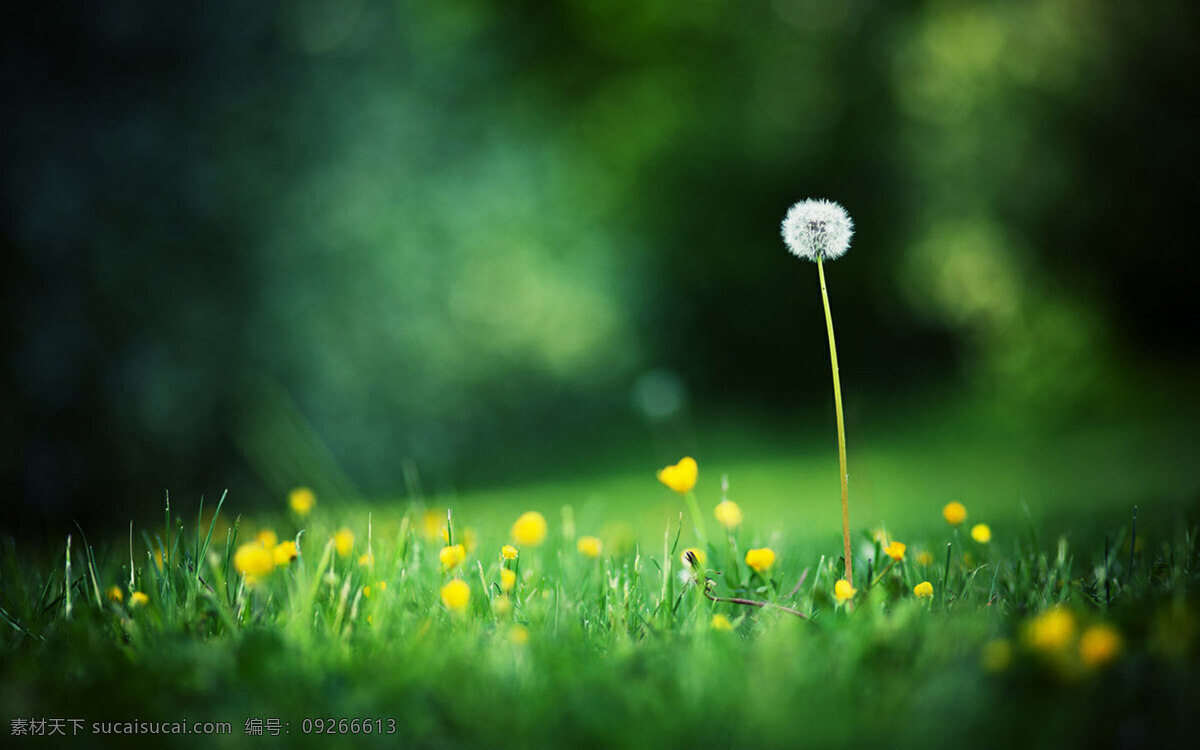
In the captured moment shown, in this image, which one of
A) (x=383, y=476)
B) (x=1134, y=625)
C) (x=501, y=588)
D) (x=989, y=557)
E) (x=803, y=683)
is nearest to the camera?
(x=803, y=683)

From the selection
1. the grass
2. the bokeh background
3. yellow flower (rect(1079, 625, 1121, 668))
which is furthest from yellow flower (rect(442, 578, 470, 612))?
the bokeh background

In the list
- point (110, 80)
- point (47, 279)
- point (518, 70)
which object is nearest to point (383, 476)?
point (47, 279)

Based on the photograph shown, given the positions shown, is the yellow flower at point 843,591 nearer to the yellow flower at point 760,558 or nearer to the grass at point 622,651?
the grass at point 622,651

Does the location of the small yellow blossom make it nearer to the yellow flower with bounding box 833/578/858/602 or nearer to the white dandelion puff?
the yellow flower with bounding box 833/578/858/602

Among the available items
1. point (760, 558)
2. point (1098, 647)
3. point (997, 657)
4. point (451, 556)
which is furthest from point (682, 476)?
point (1098, 647)

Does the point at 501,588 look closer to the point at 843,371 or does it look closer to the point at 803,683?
the point at 803,683
